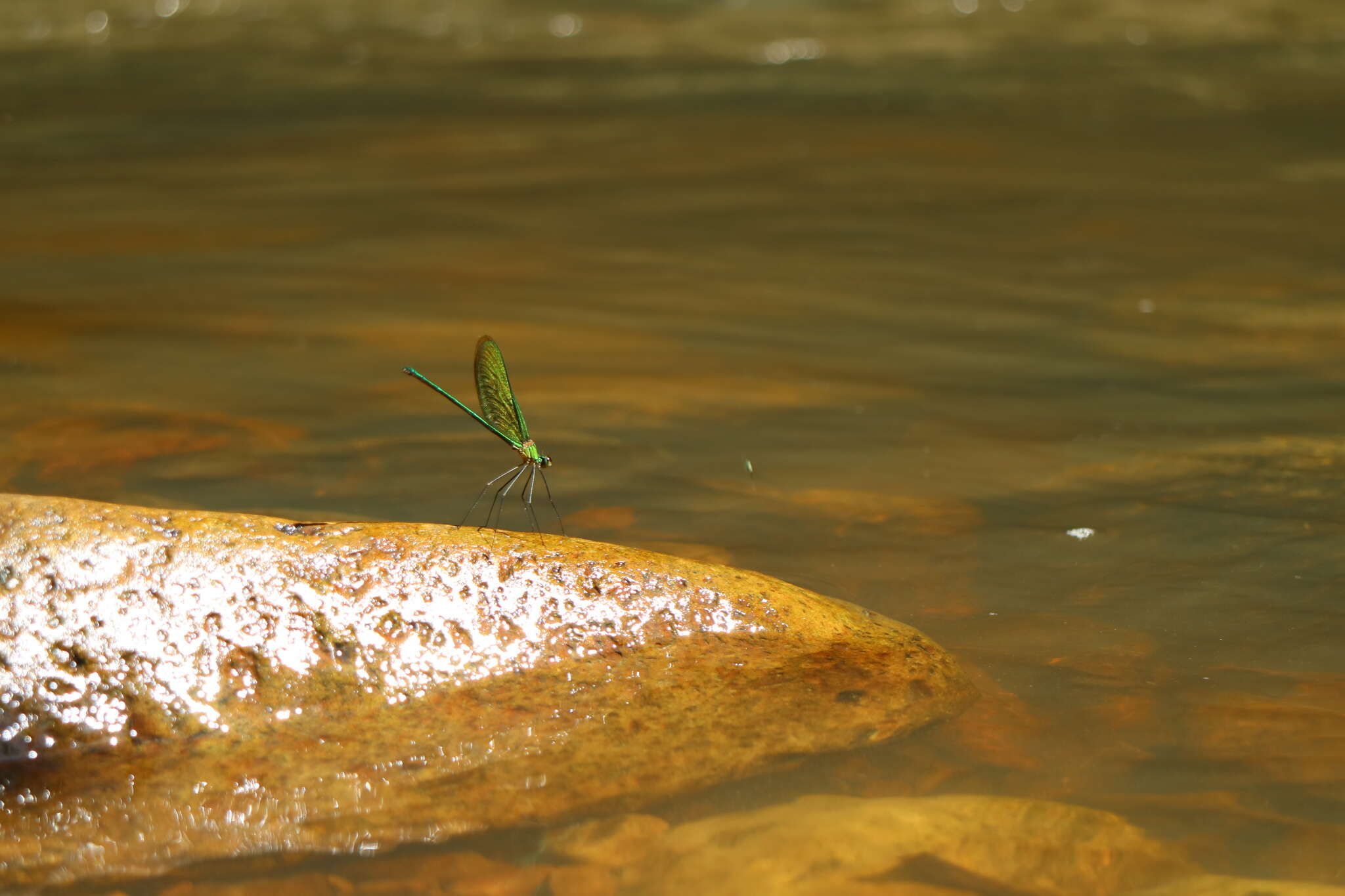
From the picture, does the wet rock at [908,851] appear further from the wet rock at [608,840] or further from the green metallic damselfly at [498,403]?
the green metallic damselfly at [498,403]

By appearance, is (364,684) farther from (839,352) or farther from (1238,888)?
(839,352)

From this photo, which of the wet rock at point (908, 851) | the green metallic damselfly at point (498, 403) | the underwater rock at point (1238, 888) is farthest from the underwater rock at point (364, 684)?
the underwater rock at point (1238, 888)

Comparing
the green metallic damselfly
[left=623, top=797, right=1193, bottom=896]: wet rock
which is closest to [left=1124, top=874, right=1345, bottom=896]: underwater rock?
[left=623, top=797, right=1193, bottom=896]: wet rock

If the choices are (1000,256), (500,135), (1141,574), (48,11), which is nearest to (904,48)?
(500,135)

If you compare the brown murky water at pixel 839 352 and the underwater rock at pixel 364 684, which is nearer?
the underwater rock at pixel 364 684

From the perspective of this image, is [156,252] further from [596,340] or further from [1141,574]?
[1141,574]
